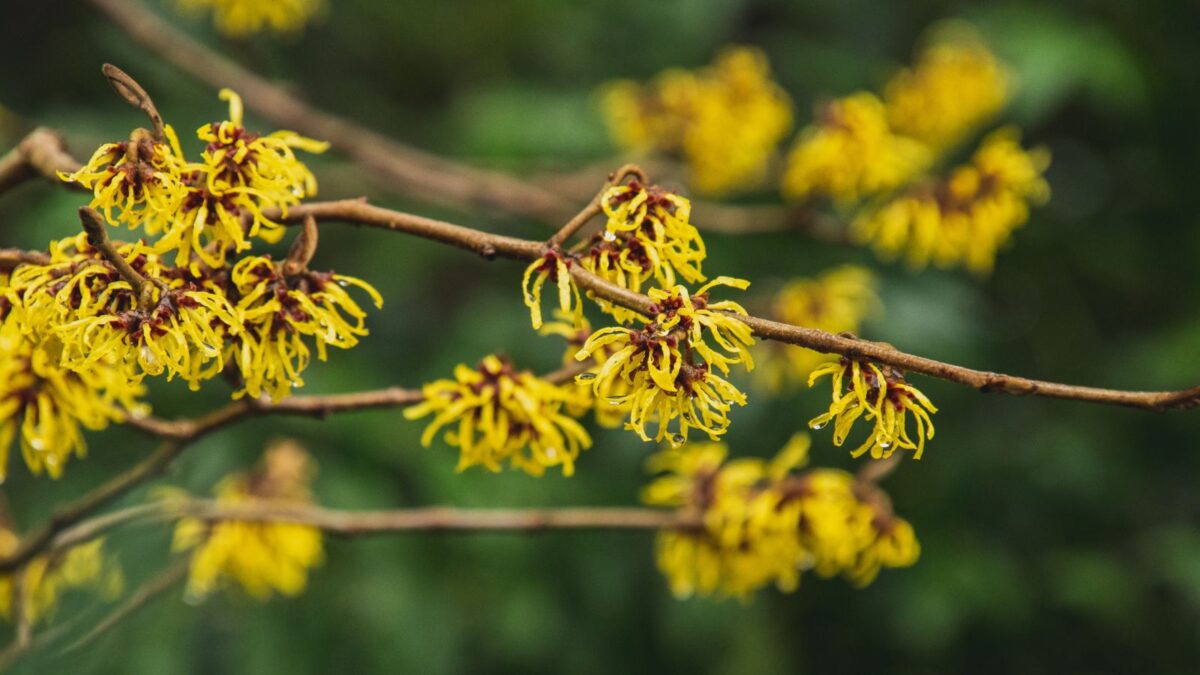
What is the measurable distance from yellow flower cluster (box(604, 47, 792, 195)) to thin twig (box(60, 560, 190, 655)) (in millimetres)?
1145

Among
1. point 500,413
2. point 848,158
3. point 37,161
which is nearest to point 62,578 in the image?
point 37,161

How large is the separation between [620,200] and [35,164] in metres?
0.47

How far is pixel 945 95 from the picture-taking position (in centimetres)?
217

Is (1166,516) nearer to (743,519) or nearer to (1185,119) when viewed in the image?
(1185,119)

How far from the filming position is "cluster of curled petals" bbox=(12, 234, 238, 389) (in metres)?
0.69

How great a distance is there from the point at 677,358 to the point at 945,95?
168 cm

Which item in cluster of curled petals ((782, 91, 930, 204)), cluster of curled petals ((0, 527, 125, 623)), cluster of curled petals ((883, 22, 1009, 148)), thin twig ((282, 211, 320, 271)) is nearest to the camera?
thin twig ((282, 211, 320, 271))

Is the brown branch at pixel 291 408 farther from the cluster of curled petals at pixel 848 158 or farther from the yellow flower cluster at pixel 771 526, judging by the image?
the cluster of curled petals at pixel 848 158

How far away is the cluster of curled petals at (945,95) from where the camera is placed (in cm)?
217

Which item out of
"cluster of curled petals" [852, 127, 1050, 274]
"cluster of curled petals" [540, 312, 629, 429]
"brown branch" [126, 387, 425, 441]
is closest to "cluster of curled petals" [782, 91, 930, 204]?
"cluster of curled petals" [852, 127, 1050, 274]

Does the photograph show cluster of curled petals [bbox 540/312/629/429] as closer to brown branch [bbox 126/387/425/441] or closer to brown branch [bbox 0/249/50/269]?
brown branch [bbox 126/387/425/441]

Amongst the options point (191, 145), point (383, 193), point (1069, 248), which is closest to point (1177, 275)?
point (1069, 248)

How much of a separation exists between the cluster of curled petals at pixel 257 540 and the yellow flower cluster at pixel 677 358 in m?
0.76

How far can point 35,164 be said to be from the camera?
88cm
